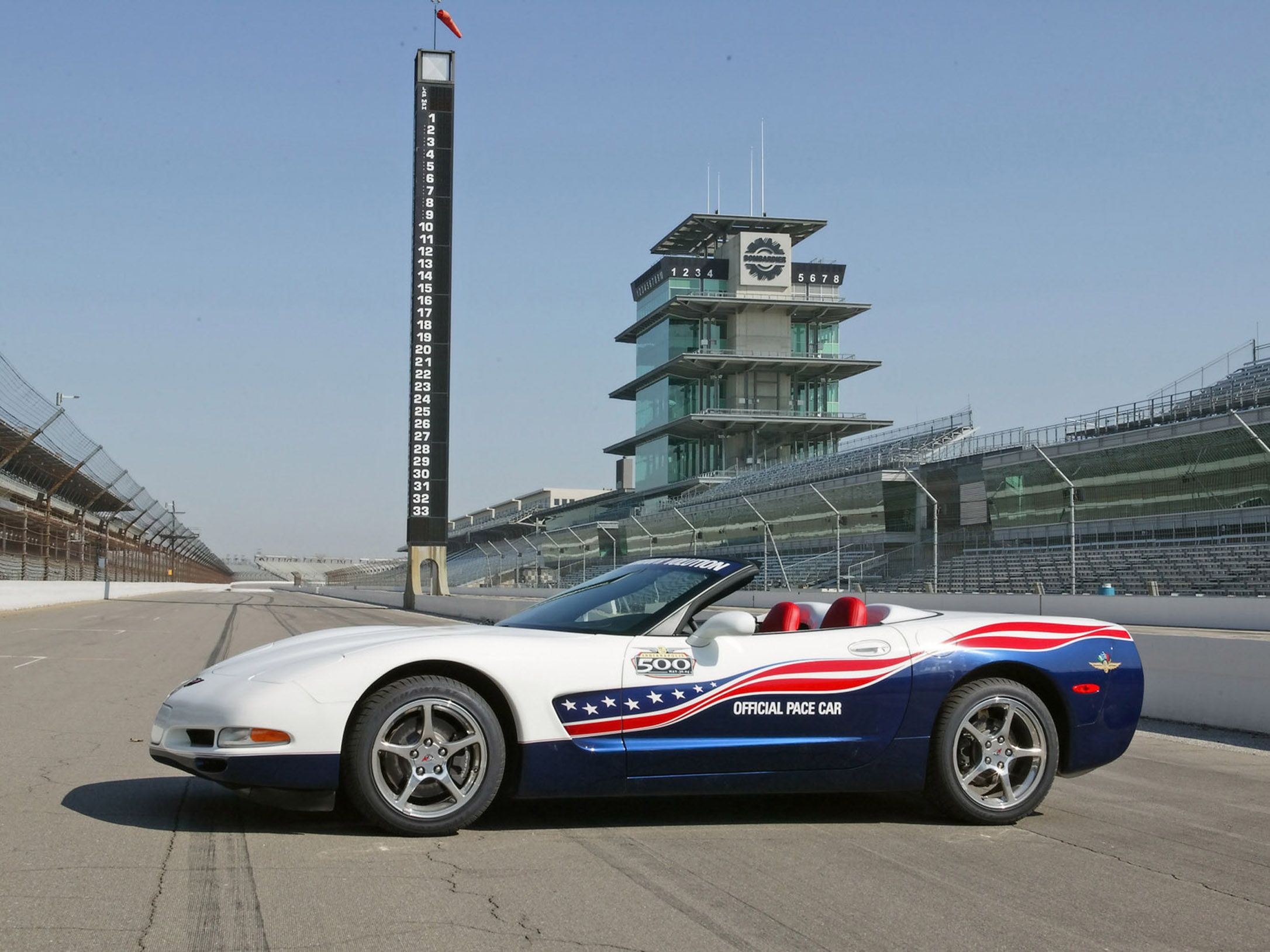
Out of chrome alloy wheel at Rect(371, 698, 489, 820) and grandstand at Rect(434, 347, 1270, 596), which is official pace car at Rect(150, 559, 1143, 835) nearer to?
chrome alloy wheel at Rect(371, 698, 489, 820)

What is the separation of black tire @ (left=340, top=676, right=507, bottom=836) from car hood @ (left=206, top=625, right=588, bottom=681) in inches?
10.0

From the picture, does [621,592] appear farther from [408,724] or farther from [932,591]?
[932,591]

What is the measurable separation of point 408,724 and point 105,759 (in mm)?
2933

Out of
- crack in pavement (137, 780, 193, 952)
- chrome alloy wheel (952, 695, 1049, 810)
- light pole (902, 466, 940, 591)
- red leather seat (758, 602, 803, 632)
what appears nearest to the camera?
crack in pavement (137, 780, 193, 952)

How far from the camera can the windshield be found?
553 cm

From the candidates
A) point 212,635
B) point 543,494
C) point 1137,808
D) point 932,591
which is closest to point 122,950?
point 1137,808

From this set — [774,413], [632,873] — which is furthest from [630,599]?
[774,413]

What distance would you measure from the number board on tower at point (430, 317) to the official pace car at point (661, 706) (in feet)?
153

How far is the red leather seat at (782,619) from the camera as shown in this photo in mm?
5902

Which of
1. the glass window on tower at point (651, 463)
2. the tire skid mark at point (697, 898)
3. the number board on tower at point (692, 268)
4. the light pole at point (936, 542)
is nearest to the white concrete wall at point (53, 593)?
the light pole at point (936, 542)

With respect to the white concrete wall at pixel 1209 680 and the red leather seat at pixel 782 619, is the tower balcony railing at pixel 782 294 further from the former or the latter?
the red leather seat at pixel 782 619

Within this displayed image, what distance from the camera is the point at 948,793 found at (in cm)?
560

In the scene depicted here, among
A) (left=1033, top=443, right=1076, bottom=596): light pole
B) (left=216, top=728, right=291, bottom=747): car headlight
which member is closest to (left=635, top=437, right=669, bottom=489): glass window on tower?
(left=1033, top=443, right=1076, bottom=596): light pole

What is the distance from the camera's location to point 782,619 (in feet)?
19.5
